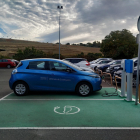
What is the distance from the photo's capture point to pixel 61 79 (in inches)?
281

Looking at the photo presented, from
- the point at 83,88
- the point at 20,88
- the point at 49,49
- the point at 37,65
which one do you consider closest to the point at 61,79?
the point at 83,88

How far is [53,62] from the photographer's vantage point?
24.0 feet

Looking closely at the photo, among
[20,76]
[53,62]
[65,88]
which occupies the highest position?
[53,62]

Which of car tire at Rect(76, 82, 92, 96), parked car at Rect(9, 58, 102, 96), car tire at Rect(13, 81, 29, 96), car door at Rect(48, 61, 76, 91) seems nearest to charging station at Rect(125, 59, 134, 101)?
parked car at Rect(9, 58, 102, 96)

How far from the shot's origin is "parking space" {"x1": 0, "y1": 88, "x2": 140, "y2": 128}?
14.4ft

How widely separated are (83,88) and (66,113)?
7.36 feet

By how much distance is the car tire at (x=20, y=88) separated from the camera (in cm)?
726

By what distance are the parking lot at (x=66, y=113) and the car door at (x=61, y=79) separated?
0.41 metres

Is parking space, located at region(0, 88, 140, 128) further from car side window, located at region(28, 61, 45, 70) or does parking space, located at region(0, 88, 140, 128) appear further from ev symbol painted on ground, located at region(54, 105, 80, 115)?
car side window, located at region(28, 61, 45, 70)

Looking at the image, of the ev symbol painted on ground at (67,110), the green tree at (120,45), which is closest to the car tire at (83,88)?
the ev symbol painted on ground at (67,110)

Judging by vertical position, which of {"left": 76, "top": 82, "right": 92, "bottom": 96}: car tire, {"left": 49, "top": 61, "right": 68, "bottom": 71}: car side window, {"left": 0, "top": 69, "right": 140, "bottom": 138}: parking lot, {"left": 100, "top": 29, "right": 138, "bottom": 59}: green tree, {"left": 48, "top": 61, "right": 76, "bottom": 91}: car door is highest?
{"left": 100, "top": 29, "right": 138, "bottom": 59}: green tree
